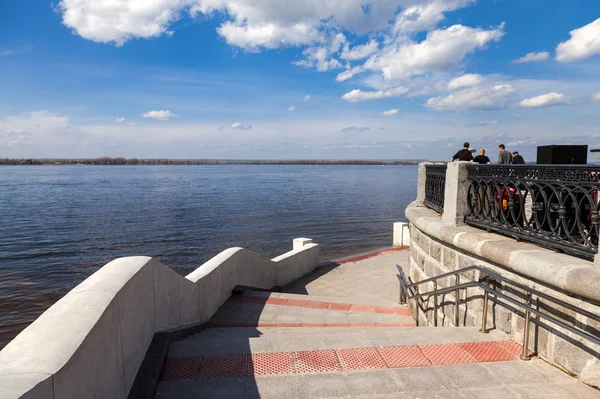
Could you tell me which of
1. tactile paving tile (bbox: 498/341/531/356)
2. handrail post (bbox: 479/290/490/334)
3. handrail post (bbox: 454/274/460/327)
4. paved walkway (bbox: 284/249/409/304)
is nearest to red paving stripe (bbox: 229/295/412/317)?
paved walkway (bbox: 284/249/409/304)

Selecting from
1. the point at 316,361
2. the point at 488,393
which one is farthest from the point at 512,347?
the point at 316,361

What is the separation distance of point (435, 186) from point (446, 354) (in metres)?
4.23

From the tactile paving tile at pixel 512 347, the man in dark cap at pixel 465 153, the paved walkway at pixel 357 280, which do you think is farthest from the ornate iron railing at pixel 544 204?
the paved walkway at pixel 357 280

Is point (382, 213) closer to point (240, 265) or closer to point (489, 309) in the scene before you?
point (240, 265)

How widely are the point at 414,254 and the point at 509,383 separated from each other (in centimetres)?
492

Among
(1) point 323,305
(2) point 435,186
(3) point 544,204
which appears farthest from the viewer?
(1) point 323,305

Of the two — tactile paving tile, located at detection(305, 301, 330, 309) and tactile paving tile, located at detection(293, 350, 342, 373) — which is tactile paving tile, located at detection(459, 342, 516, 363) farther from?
tactile paving tile, located at detection(305, 301, 330, 309)

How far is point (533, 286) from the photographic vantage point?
4.02 meters

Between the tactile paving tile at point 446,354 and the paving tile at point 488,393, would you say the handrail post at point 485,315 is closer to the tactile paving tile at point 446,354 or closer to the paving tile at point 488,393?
the tactile paving tile at point 446,354

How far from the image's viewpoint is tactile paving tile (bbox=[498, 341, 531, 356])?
4.06 m

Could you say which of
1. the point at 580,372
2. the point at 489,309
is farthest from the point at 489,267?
the point at 580,372

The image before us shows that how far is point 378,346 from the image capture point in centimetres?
413

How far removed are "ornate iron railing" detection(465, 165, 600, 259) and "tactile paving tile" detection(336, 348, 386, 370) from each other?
2.10m

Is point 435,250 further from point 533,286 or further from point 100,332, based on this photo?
point 100,332
